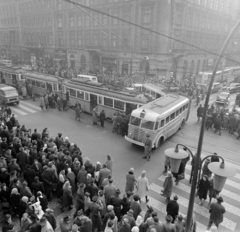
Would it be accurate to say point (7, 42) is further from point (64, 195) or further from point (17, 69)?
point (64, 195)

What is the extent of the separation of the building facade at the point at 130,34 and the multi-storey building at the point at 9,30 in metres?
5.16

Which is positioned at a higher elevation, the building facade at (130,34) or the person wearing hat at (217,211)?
the building facade at (130,34)

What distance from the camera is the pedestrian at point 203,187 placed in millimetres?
8688

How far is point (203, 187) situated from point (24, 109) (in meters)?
17.5

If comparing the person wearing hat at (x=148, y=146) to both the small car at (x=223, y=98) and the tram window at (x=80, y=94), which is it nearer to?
the tram window at (x=80, y=94)

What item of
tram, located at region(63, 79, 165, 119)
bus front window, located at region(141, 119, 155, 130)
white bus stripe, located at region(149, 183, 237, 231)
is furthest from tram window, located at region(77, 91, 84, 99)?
white bus stripe, located at region(149, 183, 237, 231)

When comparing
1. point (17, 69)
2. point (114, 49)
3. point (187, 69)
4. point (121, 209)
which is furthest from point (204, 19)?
point (121, 209)

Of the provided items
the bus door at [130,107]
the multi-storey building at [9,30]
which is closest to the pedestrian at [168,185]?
the bus door at [130,107]

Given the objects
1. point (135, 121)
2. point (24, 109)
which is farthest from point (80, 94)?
point (135, 121)

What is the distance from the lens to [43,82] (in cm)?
2450

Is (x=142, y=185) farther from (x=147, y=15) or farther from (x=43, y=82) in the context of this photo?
(x=147, y=15)

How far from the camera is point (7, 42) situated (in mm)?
68188

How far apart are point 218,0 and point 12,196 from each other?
2063 inches

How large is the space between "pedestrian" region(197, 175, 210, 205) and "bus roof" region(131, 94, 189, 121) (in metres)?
4.76
